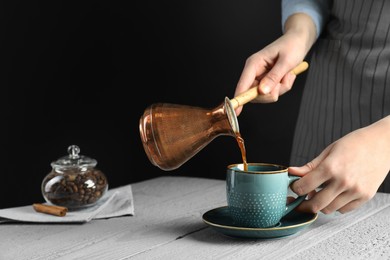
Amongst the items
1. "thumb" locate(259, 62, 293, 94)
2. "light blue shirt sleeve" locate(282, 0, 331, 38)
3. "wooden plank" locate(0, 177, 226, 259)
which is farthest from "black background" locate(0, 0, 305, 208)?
"wooden plank" locate(0, 177, 226, 259)

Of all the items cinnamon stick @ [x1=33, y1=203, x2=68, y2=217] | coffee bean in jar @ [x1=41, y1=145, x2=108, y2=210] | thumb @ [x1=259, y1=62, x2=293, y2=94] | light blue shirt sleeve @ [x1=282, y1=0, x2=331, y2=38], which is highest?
light blue shirt sleeve @ [x1=282, y1=0, x2=331, y2=38]

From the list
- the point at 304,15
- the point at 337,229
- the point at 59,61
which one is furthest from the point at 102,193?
the point at 59,61

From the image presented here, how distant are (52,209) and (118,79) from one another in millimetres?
1729

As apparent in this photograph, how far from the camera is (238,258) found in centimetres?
95

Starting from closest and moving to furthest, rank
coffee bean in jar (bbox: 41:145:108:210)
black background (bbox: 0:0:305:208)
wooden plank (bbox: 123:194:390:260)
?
1. wooden plank (bbox: 123:194:390:260)
2. coffee bean in jar (bbox: 41:145:108:210)
3. black background (bbox: 0:0:305:208)

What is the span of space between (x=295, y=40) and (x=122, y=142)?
1.60 m

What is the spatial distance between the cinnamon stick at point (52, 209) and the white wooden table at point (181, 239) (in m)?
0.05

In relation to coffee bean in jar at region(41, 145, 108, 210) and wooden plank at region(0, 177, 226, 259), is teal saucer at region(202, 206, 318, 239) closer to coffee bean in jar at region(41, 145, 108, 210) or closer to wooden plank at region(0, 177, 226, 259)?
wooden plank at region(0, 177, 226, 259)

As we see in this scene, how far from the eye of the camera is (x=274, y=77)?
1.37 m

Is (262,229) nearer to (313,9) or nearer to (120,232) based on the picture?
(120,232)

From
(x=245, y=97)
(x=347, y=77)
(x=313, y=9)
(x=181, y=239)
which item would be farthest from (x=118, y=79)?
(x=181, y=239)

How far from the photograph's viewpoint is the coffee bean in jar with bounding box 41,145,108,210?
1.30 meters

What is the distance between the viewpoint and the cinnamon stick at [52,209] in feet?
4.09

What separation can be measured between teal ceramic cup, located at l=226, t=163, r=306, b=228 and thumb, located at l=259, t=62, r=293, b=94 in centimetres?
28
